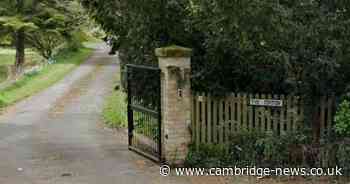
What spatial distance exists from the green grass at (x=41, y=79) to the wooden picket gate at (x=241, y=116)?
14627mm

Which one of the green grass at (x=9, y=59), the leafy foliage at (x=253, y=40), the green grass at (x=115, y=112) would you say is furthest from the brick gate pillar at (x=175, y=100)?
the green grass at (x=9, y=59)

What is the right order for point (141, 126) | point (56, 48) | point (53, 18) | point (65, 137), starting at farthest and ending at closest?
point (56, 48)
point (53, 18)
point (65, 137)
point (141, 126)

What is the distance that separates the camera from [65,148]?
1263 cm

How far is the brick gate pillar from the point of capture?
973 centimetres

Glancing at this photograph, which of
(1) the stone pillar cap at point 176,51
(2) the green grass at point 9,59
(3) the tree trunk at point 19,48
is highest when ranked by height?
(1) the stone pillar cap at point 176,51

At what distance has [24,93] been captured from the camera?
2664 cm

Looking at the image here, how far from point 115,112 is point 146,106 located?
322 inches

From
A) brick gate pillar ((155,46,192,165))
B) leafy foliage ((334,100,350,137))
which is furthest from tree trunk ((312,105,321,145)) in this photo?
brick gate pillar ((155,46,192,165))

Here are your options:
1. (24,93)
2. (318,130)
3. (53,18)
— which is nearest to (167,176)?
(318,130)

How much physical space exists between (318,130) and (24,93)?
784 inches

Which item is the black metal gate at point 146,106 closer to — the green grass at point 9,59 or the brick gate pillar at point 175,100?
the brick gate pillar at point 175,100

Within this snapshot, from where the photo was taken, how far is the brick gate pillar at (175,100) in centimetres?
973

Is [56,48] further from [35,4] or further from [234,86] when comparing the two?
[234,86]

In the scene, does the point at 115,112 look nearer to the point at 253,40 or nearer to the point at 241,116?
the point at 241,116
